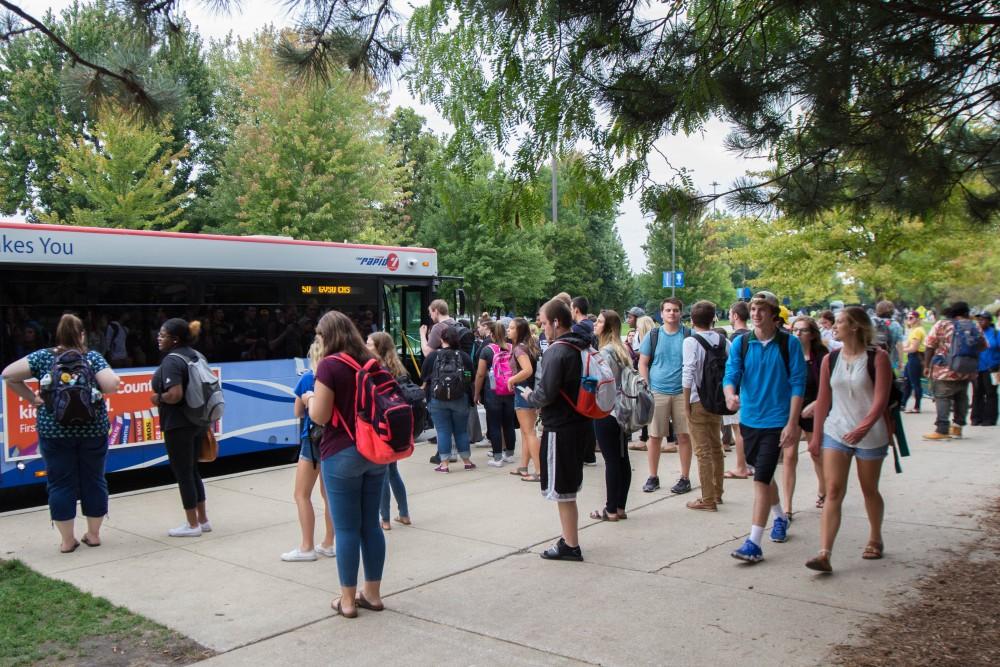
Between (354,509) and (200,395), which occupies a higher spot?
(200,395)

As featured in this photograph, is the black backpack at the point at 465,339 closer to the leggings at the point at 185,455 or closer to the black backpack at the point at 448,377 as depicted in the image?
the black backpack at the point at 448,377

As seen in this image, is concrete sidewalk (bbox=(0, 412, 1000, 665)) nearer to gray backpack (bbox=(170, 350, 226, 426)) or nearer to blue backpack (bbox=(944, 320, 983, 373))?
gray backpack (bbox=(170, 350, 226, 426))

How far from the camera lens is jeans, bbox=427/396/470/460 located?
10055 millimetres

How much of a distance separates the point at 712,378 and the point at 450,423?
146 inches

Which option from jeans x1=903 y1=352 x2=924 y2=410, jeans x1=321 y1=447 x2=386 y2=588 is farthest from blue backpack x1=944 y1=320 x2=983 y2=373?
jeans x1=321 y1=447 x2=386 y2=588

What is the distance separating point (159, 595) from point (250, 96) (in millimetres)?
24291

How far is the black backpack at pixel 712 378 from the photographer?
24.8 feet

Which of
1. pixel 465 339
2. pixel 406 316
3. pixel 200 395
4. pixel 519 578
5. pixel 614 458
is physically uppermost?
pixel 406 316

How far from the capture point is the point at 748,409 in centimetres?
646

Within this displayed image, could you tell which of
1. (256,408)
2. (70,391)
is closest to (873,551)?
(70,391)

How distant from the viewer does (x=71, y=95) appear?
606 centimetres

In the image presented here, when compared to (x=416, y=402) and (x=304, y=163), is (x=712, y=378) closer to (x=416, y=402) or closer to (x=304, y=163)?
(x=416, y=402)

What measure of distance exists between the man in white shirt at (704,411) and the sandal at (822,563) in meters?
1.97

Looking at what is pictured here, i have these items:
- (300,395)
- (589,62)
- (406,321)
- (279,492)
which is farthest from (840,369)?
(406,321)
